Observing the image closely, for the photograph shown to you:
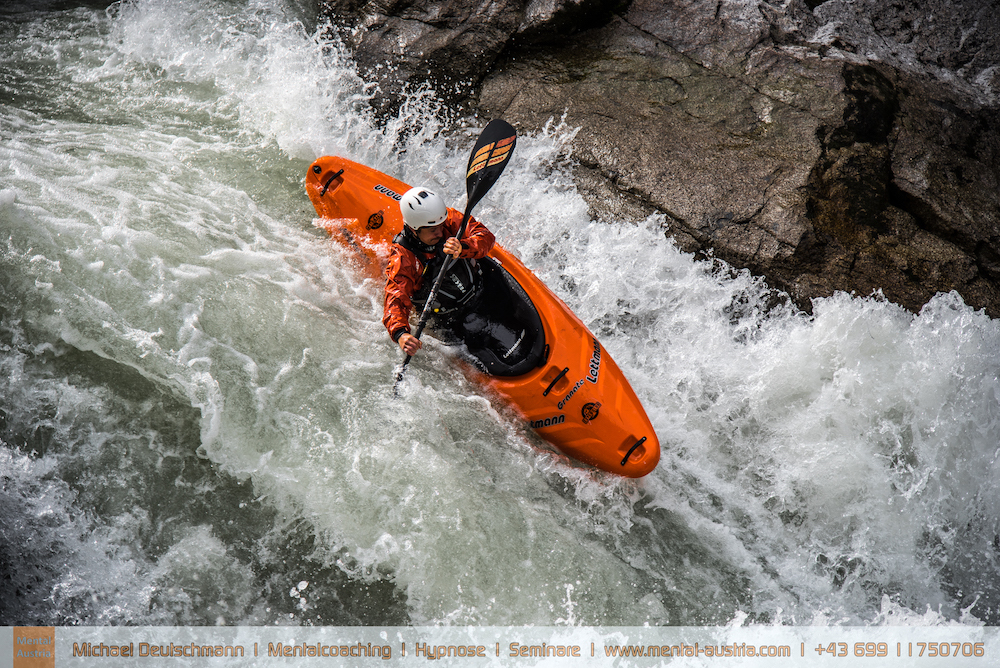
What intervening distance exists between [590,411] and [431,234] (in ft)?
4.67

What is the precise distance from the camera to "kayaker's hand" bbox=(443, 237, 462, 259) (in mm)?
3693

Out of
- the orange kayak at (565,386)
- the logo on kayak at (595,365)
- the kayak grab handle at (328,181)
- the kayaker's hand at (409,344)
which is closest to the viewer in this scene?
the kayaker's hand at (409,344)

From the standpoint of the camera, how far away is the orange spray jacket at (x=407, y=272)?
368 cm

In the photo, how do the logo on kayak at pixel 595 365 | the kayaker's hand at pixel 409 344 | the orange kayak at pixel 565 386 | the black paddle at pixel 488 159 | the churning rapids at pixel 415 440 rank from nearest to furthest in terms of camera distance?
1. the churning rapids at pixel 415 440
2. the kayaker's hand at pixel 409 344
3. the orange kayak at pixel 565 386
4. the logo on kayak at pixel 595 365
5. the black paddle at pixel 488 159

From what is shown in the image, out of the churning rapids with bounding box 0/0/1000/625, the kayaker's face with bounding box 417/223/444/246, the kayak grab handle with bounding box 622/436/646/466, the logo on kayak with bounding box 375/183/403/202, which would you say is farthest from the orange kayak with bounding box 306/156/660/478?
the logo on kayak with bounding box 375/183/403/202

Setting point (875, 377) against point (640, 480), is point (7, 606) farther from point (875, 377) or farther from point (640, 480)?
point (875, 377)

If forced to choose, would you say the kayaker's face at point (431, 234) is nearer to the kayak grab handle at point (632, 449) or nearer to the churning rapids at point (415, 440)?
the churning rapids at point (415, 440)

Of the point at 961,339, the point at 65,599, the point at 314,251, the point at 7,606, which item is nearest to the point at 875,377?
the point at 961,339

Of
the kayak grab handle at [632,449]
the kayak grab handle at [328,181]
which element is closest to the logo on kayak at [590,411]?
the kayak grab handle at [632,449]

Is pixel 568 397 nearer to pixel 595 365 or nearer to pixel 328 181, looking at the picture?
pixel 595 365

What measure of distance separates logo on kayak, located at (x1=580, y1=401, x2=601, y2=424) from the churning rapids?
0.34m

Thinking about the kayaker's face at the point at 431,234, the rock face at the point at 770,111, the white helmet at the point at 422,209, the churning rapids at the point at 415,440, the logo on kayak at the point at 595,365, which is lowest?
the churning rapids at the point at 415,440

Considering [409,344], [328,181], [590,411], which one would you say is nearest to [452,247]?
[409,344]

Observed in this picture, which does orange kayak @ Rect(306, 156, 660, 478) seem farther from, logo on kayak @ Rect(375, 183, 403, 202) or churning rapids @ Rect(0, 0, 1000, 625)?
logo on kayak @ Rect(375, 183, 403, 202)
